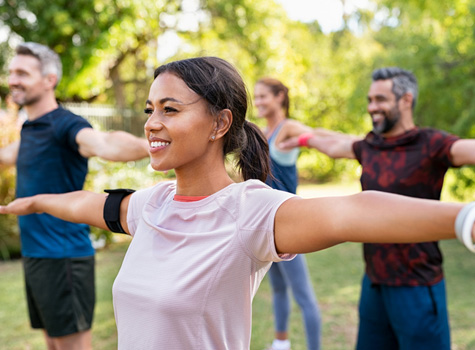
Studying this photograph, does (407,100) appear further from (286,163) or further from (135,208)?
(135,208)

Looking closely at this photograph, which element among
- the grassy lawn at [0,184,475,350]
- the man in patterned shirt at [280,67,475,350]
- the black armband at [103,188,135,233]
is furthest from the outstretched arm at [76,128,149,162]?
the grassy lawn at [0,184,475,350]

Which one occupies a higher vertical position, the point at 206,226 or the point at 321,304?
the point at 206,226

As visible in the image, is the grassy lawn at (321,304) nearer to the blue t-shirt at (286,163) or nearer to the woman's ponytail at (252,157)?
the blue t-shirt at (286,163)

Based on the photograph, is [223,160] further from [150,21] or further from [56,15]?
[150,21]

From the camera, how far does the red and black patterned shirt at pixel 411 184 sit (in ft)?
9.76

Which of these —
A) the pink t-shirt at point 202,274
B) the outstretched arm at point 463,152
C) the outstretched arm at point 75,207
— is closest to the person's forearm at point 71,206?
the outstretched arm at point 75,207

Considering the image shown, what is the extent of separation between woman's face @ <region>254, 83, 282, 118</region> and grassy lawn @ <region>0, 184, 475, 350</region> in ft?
6.85

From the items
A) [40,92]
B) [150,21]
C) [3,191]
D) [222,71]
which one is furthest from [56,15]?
[222,71]

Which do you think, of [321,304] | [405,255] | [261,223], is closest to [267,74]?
[321,304]

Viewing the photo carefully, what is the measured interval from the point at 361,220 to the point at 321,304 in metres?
4.69

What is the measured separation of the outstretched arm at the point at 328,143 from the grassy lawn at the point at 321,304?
1.83 m

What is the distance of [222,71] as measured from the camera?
171 cm

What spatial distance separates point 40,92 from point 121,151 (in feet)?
2.95

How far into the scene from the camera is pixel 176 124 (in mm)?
1634
